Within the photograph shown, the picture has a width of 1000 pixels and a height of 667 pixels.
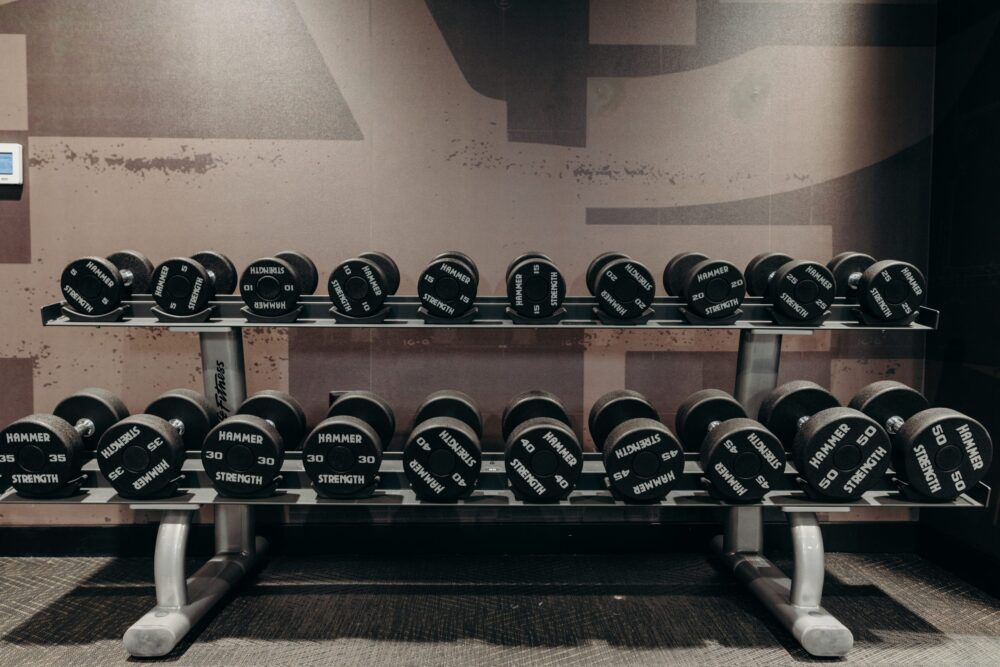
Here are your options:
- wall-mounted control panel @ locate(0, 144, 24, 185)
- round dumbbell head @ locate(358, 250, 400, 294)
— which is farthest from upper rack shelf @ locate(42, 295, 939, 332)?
wall-mounted control panel @ locate(0, 144, 24, 185)

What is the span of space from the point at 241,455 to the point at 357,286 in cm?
52

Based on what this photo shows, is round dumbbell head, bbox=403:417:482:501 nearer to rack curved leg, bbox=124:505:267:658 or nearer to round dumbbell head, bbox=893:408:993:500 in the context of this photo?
rack curved leg, bbox=124:505:267:658

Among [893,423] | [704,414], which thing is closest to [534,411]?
[704,414]

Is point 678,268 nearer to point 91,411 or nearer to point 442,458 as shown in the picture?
point 442,458

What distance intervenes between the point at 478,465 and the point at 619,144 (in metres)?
1.22

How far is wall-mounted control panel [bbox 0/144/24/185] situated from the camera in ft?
6.98

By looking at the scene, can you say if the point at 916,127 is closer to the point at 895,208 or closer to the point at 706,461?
the point at 895,208

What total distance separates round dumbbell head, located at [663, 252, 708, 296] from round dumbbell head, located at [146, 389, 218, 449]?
144cm

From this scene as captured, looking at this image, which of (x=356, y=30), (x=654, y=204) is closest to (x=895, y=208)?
(x=654, y=204)

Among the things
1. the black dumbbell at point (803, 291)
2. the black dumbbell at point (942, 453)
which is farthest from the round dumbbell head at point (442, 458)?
the black dumbbell at point (942, 453)

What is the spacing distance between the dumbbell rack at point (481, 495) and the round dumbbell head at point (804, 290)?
0.18ft

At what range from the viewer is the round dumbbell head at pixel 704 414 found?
186 cm

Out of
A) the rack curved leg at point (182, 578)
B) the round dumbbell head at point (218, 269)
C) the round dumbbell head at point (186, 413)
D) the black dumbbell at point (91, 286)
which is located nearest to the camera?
the rack curved leg at point (182, 578)

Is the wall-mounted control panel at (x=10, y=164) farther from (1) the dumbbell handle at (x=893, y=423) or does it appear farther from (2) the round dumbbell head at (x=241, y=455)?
(1) the dumbbell handle at (x=893, y=423)
